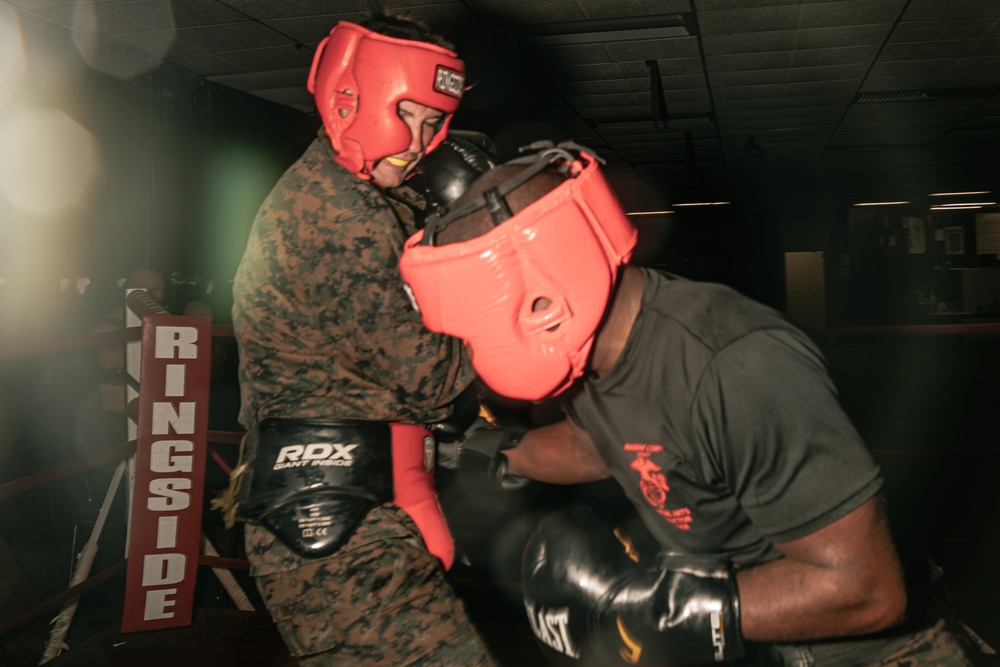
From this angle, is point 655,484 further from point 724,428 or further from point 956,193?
point 956,193

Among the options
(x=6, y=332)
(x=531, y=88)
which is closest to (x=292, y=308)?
(x=6, y=332)

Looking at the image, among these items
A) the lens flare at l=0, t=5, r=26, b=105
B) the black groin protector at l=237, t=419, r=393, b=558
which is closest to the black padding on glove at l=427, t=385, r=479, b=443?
the black groin protector at l=237, t=419, r=393, b=558

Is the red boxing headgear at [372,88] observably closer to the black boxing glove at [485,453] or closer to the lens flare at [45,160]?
the black boxing glove at [485,453]

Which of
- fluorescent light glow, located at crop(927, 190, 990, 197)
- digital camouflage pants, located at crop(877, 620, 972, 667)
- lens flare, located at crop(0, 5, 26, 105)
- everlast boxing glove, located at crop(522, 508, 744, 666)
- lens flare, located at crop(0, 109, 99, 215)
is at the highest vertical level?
fluorescent light glow, located at crop(927, 190, 990, 197)

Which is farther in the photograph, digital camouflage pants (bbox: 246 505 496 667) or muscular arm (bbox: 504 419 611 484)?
muscular arm (bbox: 504 419 611 484)

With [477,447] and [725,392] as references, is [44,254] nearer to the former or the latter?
[477,447]

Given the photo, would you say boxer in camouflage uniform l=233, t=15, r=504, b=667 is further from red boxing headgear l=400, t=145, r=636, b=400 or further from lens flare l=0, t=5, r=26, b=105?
lens flare l=0, t=5, r=26, b=105

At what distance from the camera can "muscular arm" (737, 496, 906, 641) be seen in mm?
1108

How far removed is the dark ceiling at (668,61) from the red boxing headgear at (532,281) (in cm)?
431

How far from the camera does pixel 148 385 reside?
304 cm

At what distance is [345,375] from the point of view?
162 centimetres

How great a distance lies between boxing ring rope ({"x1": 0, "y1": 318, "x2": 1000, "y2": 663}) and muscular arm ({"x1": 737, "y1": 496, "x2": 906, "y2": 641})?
1414 millimetres

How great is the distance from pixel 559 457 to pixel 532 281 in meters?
0.66

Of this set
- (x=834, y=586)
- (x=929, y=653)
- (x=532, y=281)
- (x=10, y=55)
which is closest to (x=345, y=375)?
(x=532, y=281)
